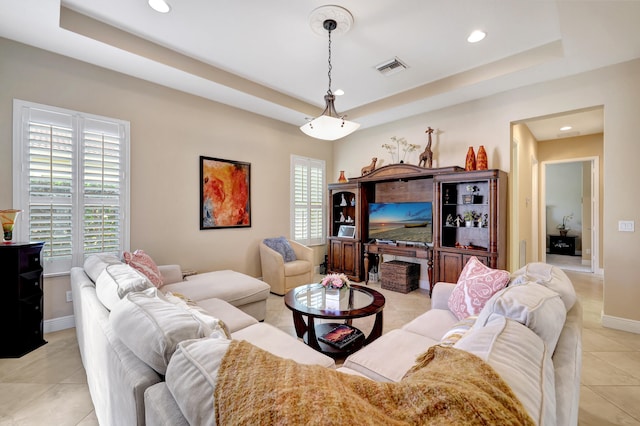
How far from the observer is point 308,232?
556 cm

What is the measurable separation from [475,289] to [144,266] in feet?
9.93

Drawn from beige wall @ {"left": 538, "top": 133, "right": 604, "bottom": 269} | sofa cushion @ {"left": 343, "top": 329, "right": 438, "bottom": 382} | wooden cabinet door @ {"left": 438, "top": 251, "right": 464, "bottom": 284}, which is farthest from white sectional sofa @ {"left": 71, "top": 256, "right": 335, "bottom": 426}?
beige wall @ {"left": 538, "top": 133, "right": 604, "bottom": 269}

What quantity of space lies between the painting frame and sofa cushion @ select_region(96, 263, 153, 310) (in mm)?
2295

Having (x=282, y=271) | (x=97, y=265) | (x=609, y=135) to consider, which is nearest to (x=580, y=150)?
(x=609, y=135)

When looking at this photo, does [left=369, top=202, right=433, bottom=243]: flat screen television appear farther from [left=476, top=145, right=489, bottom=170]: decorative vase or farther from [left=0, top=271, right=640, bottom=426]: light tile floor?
[left=0, top=271, right=640, bottom=426]: light tile floor

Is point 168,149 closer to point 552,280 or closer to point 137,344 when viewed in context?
Answer: point 137,344

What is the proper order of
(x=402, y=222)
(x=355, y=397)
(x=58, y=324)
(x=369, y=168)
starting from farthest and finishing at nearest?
(x=369, y=168), (x=402, y=222), (x=58, y=324), (x=355, y=397)

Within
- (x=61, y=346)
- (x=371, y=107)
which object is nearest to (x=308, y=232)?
(x=371, y=107)

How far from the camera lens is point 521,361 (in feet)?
2.77

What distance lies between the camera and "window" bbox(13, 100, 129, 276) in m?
2.82

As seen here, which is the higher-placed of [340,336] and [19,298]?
[19,298]

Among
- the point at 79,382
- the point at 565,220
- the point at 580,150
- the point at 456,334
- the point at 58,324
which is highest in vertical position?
the point at 580,150

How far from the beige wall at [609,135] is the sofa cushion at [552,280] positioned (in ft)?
6.49

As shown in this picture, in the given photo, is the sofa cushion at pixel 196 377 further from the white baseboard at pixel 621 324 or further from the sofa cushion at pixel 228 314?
the white baseboard at pixel 621 324
